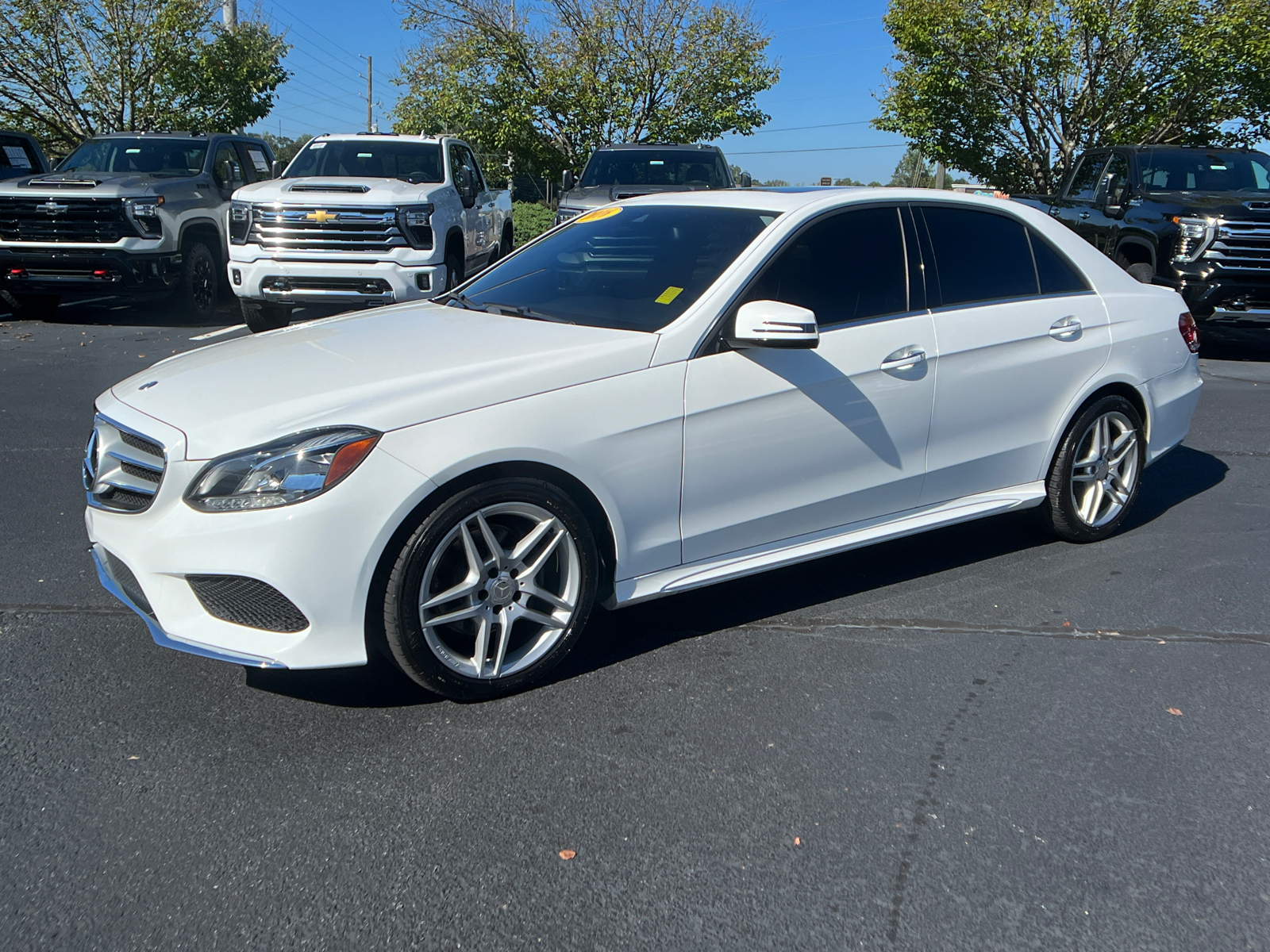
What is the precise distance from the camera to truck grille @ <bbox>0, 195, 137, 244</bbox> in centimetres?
1156

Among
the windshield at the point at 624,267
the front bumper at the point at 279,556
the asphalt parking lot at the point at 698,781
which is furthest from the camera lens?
the windshield at the point at 624,267

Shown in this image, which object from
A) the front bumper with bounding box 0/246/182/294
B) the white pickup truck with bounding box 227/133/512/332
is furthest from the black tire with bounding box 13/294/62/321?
the white pickup truck with bounding box 227/133/512/332

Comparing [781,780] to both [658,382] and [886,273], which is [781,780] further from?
[886,273]

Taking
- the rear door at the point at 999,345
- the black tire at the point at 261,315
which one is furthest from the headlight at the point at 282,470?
the black tire at the point at 261,315

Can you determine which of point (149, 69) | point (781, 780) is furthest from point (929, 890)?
point (149, 69)

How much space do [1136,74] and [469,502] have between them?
2087 centimetres

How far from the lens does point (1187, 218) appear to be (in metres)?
11.0

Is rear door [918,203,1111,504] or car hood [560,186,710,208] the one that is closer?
rear door [918,203,1111,504]

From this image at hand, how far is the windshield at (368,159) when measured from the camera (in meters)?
11.8

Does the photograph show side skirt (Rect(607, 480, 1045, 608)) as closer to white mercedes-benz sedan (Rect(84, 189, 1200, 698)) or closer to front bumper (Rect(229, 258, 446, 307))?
white mercedes-benz sedan (Rect(84, 189, 1200, 698))

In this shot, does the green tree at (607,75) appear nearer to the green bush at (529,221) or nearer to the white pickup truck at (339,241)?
the green bush at (529,221)

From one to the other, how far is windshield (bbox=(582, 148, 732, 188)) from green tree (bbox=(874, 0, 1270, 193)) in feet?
27.5

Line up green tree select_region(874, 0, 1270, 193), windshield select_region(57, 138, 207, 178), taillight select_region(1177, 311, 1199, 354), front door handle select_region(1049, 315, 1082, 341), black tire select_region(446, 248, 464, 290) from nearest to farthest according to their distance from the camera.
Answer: front door handle select_region(1049, 315, 1082, 341) < taillight select_region(1177, 311, 1199, 354) < black tire select_region(446, 248, 464, 290) < windshield select_region(57, 138, 207, 178) < green tree select_region(874, 0, 1270, 193)

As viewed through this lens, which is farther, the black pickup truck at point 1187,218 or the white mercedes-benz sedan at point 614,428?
the black pickup truck at point 1187,218
